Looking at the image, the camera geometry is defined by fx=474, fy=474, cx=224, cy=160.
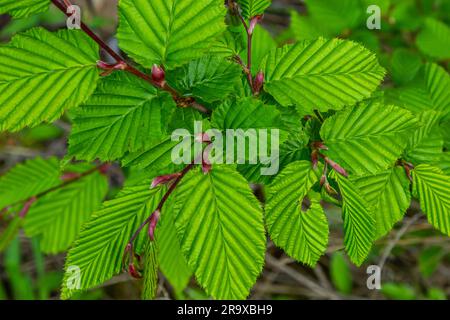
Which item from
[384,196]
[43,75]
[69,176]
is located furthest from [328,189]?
[69,176]

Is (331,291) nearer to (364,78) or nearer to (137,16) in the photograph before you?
(364,78)

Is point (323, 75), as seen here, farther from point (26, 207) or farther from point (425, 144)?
point (26, 207)

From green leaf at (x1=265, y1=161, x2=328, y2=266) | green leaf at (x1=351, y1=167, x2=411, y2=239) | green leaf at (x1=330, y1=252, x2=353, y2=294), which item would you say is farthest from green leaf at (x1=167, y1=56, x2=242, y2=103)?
green leaf at (x1=330, y1=252, x2=353, y2=294)
